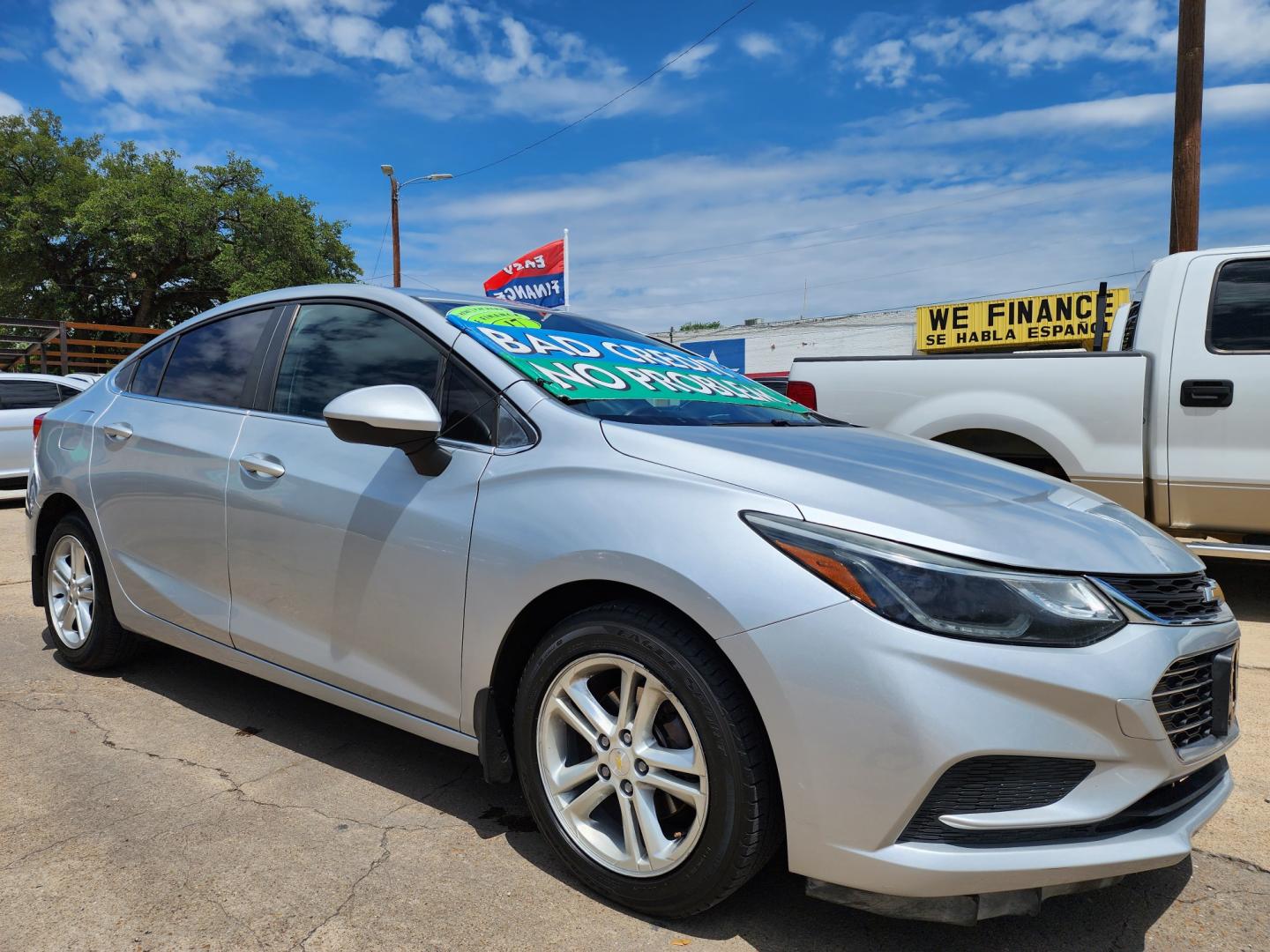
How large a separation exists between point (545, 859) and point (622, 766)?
527 mm

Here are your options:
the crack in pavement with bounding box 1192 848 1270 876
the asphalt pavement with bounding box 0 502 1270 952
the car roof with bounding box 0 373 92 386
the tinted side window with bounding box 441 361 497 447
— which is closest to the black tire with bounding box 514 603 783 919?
the asphalt pavement with bounding box 0 502 1270 952

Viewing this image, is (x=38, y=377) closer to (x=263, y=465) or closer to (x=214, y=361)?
(x=214, y=361)

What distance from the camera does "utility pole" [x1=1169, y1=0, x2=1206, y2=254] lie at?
9.09m

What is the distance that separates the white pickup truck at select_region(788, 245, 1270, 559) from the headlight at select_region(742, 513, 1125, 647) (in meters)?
3.37

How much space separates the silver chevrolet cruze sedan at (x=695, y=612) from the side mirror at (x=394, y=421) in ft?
0.03

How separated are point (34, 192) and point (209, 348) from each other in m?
33.2

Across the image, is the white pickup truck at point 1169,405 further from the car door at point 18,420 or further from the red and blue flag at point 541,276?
the red and blue flag at point 541,276

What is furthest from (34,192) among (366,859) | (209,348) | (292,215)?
(366,859)

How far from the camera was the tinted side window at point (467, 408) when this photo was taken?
2662 mm

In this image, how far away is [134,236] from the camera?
1120 inches

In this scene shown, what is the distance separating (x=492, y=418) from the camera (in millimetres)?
2658

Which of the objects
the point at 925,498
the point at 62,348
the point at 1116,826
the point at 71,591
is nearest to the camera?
the point at 1116,826

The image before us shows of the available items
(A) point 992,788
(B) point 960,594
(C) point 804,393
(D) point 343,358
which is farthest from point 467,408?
(C) point 804,393

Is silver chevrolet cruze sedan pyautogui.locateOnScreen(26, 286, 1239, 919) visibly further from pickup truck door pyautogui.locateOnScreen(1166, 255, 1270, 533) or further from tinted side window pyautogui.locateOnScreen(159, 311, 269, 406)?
pickup truck door pyautogui.locateOnScreen(1166, 255, 1270, 533)
